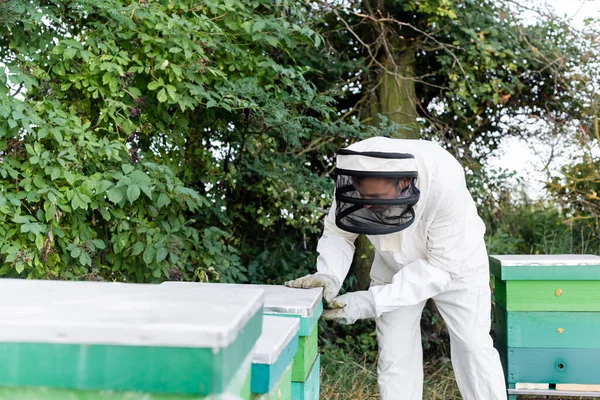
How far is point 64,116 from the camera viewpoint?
9.46ft

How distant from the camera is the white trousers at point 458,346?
2.81 meters

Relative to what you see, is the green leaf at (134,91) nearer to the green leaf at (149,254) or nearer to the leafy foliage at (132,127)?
the leafy foliage at (132,127)

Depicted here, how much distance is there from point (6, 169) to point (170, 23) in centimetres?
102

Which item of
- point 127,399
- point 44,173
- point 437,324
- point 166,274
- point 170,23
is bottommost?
point 437,324

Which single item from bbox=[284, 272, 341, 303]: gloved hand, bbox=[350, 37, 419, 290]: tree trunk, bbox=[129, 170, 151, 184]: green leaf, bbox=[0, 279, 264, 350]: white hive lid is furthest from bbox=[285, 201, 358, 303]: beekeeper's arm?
bbox=[350, 37, 419, 290]: tree trunk

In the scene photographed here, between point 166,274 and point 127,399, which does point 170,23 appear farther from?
point 127,399

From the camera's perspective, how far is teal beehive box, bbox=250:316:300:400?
1297 mm

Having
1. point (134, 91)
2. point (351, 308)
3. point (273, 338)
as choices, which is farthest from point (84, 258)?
point (273, 338)

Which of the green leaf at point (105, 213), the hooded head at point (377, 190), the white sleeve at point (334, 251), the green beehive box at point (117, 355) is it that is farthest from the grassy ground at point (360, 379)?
the green beehive box at point (117, 355)

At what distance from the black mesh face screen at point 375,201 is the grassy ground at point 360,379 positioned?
1.47 metres

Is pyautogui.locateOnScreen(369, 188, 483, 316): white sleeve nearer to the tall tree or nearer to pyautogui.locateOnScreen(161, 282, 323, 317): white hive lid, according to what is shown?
pyautogui.locateOnScreen(161, 282, 323, 317): white hive lid

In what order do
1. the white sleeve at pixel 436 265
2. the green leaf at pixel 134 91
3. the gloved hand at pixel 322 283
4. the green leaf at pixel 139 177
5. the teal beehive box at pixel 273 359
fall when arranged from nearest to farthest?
1. the teal beehive box at pixel 273 359
2. the gloved hand at pixel 322 283
3. the white sleeve at pixel 436 265
4. the green leaf at pixel 139 177
5. the green leaf at pixel 134 91

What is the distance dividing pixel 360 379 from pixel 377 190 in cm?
184

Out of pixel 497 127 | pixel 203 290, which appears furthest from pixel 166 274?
pixel 497 127
